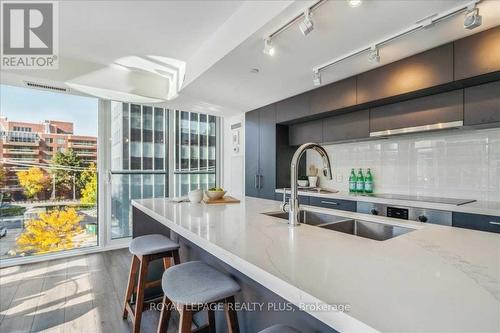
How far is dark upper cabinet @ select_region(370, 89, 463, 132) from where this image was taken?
212 cm

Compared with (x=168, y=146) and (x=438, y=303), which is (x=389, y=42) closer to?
(x=438, y=303)

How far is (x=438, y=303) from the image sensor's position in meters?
0.55

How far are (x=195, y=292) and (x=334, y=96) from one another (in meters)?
2.46

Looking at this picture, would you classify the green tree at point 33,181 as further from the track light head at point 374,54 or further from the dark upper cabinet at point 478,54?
the dark upper cabinet at point 478,54

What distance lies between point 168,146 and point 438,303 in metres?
4.31

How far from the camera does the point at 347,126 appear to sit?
296cm

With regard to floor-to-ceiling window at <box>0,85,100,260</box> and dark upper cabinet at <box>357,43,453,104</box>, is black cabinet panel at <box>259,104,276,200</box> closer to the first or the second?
dark upper cabinet at <box>357,43,453,104</box>

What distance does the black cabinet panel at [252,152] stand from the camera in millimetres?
4039

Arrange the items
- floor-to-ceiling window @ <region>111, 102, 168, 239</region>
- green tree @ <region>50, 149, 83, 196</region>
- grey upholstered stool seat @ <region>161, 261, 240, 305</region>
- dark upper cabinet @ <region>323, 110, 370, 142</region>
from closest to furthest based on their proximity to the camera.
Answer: grey upholstered stool seat @ <region>161, 261, 240, 305</region> → dark upper cabinet @ <region>323, 110, 370, 142</region> → green tree @ <region>50, 149, 83, 196</region> → floor-to-ceiling window @ <region>111, 102, 168, 239</region>

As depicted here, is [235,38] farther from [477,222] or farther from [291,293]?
[477,222]

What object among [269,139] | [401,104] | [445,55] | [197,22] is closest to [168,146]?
[269,139]

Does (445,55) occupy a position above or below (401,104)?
above

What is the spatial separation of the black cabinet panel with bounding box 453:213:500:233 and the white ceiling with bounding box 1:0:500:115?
1.33 m

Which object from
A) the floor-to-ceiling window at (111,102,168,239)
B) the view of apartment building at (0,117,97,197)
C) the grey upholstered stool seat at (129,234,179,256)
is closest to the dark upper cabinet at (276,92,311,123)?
the floor-to-ceiling window at (111,102,168,239)
